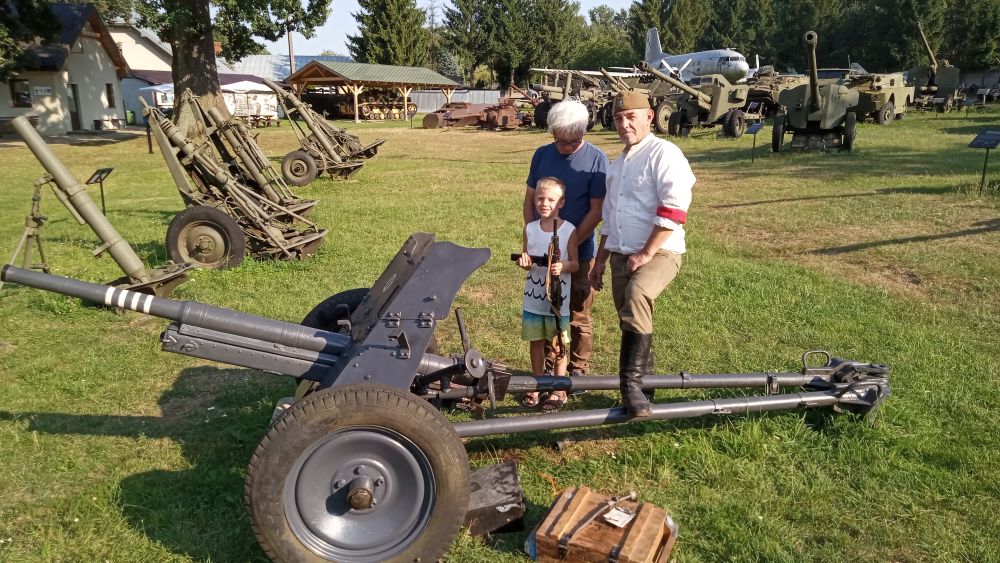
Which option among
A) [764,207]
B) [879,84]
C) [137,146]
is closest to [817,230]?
[764,207]

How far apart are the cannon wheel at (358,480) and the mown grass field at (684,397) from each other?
424 mm

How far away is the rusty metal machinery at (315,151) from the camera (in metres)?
16.1

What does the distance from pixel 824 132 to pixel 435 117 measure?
77.6 feet

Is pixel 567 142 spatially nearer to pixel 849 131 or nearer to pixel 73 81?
pixel 849 131

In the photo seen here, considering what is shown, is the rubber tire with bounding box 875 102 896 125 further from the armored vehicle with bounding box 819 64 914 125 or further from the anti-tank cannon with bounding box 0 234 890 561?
the anti-tank cannon with bounding box 0 234 890 561

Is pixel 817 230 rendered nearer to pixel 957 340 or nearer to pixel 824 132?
pixel 957 340

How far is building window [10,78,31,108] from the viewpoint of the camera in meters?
33.2

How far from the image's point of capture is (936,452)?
4.03 metres

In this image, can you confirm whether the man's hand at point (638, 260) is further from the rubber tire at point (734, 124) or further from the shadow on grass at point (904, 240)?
the rubber tire at point (734, 124)

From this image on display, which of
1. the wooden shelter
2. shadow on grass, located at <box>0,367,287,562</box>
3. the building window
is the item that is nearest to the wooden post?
the wooden shelter

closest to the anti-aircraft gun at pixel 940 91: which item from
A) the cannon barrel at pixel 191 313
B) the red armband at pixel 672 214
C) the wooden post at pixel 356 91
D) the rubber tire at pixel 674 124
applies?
the rubber tire at pixel 674 124

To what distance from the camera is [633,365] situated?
12.4ft

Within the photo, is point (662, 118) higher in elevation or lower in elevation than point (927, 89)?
lower

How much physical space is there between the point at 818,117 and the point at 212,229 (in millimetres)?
15530
